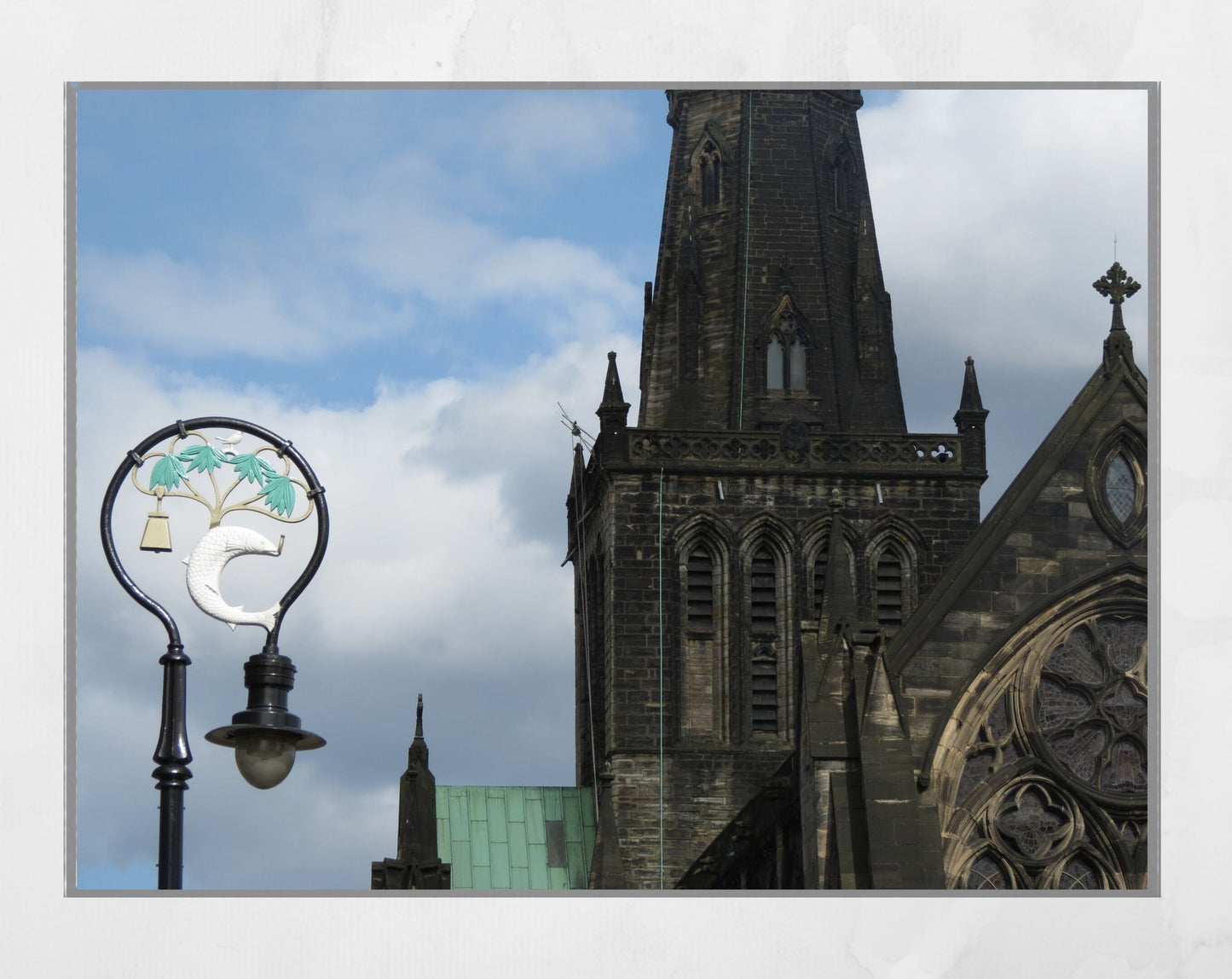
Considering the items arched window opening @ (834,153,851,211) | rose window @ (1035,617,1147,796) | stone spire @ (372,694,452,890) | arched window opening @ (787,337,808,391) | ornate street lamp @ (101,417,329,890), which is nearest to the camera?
ornate street lamp @ (101,417,329,890)

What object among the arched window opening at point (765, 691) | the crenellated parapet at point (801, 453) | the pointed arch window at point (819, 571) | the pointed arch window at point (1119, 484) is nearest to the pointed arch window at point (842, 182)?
the crenellated parapet at point (801, 453)

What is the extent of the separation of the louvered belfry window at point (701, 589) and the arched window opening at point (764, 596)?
893 millimetres

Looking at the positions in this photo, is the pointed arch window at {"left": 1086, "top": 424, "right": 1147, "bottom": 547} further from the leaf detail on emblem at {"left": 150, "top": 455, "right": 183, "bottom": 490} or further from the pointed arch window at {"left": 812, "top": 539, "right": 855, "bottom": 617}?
the leaf detail on emblem at {"left": 150, "top": 455, "right": 183, "bottom": 490}

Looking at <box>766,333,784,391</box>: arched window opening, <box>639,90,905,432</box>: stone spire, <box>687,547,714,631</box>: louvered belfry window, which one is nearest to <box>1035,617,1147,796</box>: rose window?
<box>687,547,714,631</box>: louvered belfry window

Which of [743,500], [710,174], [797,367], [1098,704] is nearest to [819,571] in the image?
[743,500]

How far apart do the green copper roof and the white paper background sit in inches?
1512

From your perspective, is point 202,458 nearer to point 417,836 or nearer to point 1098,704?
point 1098,704

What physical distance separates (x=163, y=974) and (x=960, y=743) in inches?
807

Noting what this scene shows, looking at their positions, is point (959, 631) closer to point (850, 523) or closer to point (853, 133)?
point (850, 523)

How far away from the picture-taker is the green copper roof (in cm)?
5828

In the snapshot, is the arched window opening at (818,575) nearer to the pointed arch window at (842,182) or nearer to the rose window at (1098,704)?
the pointed arch window at (842,182)

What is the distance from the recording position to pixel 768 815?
48.9 m

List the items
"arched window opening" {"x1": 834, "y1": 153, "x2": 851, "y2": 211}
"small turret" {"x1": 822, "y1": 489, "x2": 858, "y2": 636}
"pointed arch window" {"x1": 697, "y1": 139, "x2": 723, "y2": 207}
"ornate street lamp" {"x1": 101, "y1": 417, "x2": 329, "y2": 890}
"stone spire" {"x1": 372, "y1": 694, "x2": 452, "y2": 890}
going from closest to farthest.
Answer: "ornate street lamp" {"x1": 101, "y1": 417, "x2": 329, "y2": 890} → "small turret" {"x1": 822, "y1": 489, "x2": 858, "y2": 636} → "stone spire" {"x1": 372, "y1": 694, "x2": 452, "y2": 890} → "arched window opening" {"x1": 834, "y1": 153, "x2": 851, "y2": 211} → "pointed arch window" {"x1": 697, "y1": 139, "x2": 723, "y2": 207}
